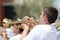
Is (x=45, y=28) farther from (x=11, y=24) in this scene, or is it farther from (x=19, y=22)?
(x=11, y=24)

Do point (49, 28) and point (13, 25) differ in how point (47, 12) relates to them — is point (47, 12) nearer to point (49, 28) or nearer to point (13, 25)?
point (49, 28)

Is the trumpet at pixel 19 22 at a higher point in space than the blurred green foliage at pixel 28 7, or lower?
higher

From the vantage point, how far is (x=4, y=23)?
579 cm

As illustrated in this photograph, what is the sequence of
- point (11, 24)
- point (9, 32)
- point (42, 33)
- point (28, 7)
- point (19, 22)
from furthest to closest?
point (28, 7) → point (9, 32) → point (11, 24) → point (19, 22) → point (42, 33)

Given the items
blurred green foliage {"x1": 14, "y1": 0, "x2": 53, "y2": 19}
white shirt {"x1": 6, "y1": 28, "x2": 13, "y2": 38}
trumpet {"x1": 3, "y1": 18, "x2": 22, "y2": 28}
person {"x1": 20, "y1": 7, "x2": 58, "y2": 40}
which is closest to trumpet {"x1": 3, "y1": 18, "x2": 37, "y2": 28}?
trumpet {"x1": 3, "y1": 18, "x2": 22, "y2": 28}

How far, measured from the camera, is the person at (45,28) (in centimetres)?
492

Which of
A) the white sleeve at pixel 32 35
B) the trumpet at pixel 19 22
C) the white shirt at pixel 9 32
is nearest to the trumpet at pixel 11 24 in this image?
the trumpet at pixel 19 22

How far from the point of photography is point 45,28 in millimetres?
4953

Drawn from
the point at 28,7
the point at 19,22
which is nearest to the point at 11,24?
the point at 19,22

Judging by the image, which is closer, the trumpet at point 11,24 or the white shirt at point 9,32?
the trumpet at point 11,24

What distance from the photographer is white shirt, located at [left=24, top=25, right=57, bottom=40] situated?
4922mm

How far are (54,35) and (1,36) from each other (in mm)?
1143

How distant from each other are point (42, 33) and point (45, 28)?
0.08 meters

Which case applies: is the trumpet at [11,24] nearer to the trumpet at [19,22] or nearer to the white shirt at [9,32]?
the trumpet at [19,22]
